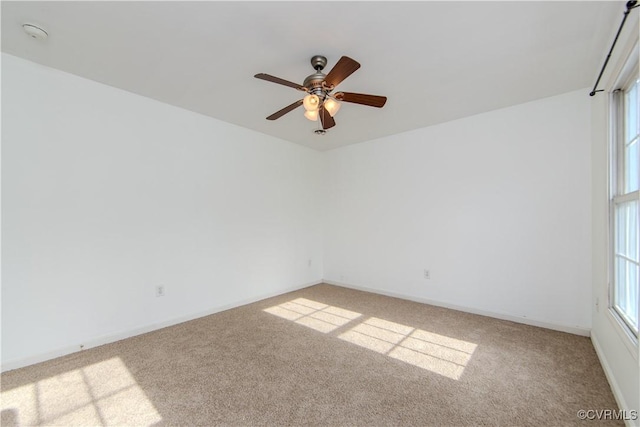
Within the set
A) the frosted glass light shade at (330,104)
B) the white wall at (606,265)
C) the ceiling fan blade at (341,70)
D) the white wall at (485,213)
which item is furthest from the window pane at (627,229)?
the frosted glass light shade at (330,104)

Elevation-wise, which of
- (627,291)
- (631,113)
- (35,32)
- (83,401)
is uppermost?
(35,32)

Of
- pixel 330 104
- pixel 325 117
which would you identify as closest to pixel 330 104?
pixel 330 104

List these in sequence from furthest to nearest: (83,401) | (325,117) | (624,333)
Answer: (325,117), (83,401), (624,333)

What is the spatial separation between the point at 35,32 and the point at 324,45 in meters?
1.93

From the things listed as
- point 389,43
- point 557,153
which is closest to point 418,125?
point 557,153

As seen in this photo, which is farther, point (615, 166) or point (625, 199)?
point (615, 166)

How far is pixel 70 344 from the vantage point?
2.37 meters

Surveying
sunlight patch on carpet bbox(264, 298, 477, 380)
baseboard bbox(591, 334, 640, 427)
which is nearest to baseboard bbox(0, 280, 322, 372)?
sunlight patch on carpet bbox(264, 298, 477, 380)

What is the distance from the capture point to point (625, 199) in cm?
185

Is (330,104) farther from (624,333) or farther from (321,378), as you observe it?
(624,333)

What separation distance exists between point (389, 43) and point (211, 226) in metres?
2.70

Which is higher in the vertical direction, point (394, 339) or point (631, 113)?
point (631, 113)

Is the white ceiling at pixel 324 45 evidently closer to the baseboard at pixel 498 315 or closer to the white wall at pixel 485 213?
the white wall at pixel 485 213

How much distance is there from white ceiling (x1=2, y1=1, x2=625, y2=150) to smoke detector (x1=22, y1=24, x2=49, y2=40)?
0.14 feet
